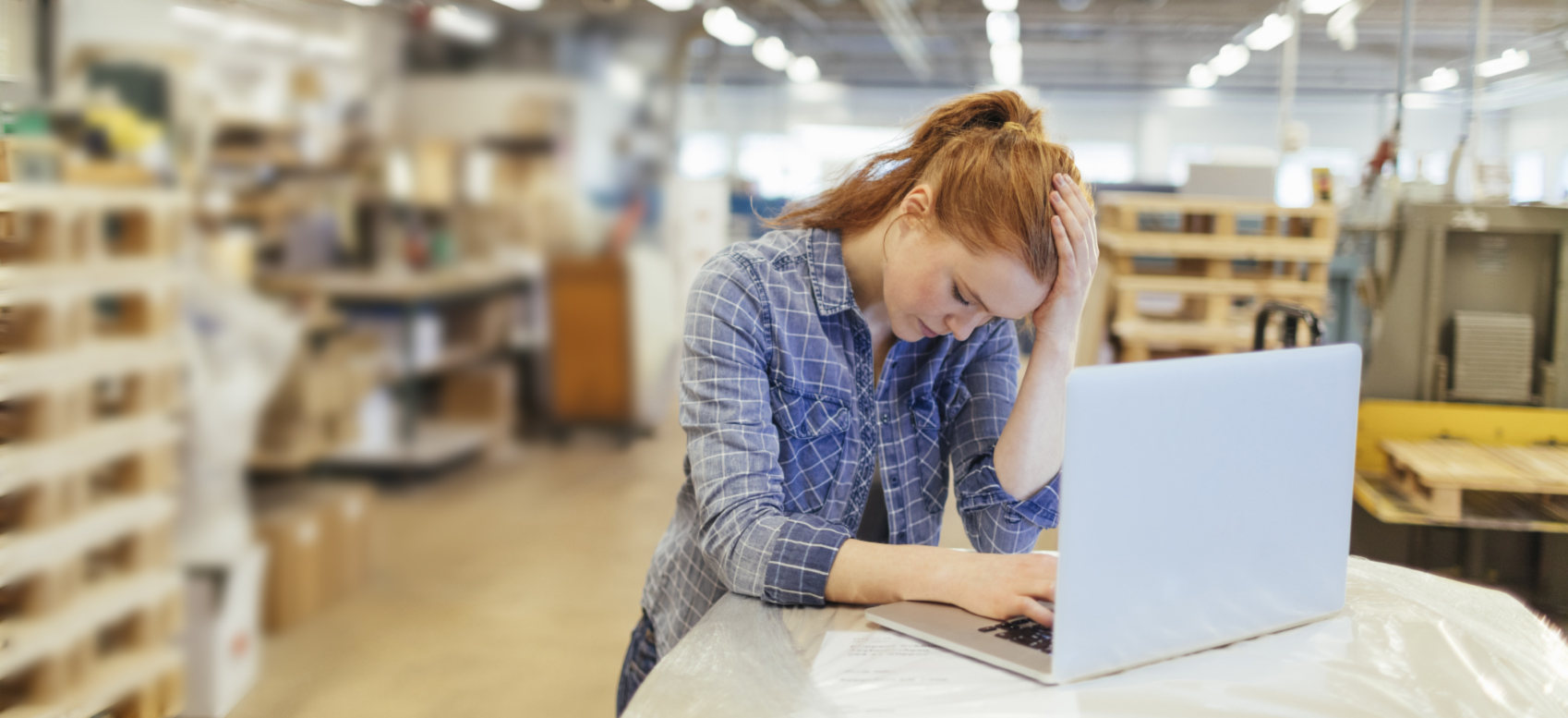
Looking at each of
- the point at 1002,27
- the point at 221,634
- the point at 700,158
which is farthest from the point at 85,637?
the point at 700,158

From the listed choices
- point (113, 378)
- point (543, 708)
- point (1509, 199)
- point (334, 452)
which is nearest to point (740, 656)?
point (543, 708)

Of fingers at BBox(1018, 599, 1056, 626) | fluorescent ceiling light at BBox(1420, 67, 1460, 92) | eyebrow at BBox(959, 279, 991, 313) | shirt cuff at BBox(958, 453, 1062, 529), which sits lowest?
fingers at BBox(1018, 599, 1056, 626)

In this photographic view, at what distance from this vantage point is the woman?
3.51 ft

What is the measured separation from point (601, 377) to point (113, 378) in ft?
12.5

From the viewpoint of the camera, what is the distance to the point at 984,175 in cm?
111

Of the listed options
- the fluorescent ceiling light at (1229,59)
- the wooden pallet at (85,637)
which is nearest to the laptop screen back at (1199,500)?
the wooden pallet at (85,637)

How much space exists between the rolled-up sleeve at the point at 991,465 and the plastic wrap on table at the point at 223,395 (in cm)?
245

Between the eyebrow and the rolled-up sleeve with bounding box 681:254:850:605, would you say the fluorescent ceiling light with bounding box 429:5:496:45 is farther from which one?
the eyebrow

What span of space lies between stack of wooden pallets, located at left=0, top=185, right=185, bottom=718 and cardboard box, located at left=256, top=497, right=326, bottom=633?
73 cm

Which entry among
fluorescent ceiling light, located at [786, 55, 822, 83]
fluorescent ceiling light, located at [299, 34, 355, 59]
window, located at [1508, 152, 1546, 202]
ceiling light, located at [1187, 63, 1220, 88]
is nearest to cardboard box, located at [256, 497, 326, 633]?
fluorescent ceiling light, located at [299, 34, 355, 59]

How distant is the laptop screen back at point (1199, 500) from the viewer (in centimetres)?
81

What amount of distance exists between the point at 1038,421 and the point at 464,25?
619 centimetres

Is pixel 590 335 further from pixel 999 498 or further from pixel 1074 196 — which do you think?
pixel 1074 196

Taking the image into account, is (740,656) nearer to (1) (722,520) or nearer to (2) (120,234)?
(1) (722,520)
